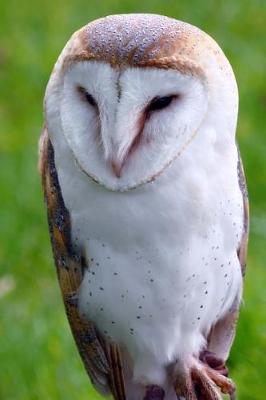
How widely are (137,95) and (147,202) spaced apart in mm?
289

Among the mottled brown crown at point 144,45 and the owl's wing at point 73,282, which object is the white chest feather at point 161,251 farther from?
the mottled brown crown at point 144,45

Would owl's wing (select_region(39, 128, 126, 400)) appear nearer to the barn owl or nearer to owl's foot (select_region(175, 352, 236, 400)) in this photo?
the barn owl

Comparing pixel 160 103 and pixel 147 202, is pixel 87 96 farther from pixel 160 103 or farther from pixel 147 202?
pixel 147 202

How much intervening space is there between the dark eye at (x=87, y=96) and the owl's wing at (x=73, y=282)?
0.94 ft

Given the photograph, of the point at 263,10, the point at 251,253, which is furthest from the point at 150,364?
the point at 263,10

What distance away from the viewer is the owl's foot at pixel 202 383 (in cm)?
307

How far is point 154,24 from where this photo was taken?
268cm

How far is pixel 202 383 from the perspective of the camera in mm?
3084

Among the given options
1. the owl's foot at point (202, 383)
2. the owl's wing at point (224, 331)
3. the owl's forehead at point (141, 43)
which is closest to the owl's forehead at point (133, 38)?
the owl's forehead at point (141, 43)

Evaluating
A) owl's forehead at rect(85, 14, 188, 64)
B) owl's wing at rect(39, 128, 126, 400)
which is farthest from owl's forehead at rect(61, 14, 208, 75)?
owl's wing at rect(39, 128, 126, 400)

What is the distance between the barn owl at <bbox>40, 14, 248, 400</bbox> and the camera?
2654 mm

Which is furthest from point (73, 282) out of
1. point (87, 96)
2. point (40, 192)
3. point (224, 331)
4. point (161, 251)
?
point (40, 192)

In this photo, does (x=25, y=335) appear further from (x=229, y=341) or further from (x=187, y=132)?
(x=187, y=132)

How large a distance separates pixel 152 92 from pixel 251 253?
3.12 m
